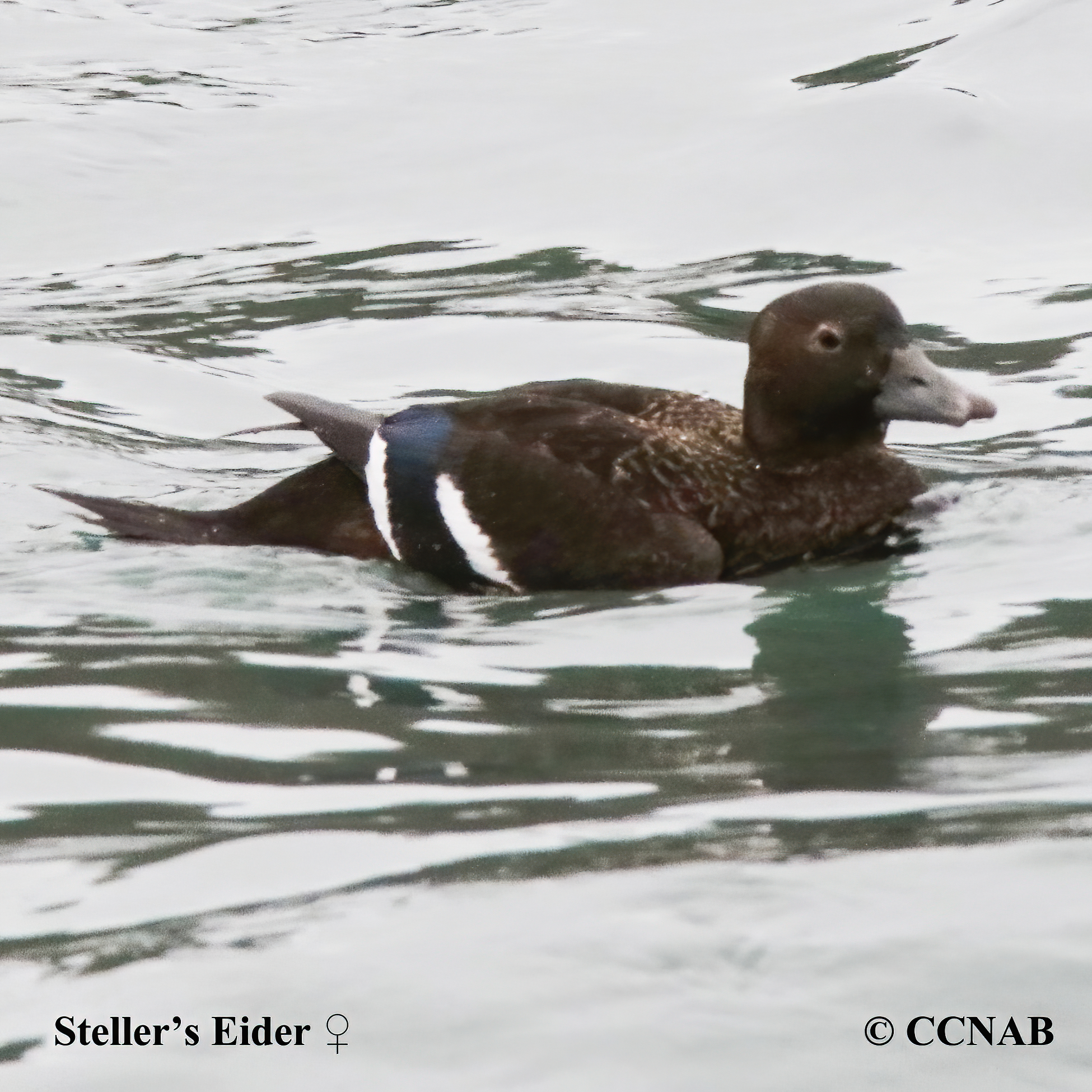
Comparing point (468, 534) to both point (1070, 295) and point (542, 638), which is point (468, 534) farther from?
point (1070, 295)

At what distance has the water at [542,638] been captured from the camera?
2.54m

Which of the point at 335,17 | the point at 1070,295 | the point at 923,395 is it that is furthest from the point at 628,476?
the point at 335,17

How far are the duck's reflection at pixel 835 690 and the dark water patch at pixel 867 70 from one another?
539 centimetres

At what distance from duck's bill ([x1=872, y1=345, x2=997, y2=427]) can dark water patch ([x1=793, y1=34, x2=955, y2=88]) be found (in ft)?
15.9

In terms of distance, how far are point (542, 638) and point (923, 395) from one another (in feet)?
4.36

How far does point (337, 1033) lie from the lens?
246 cm

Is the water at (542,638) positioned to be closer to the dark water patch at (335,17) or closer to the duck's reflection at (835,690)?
the duck's reflection at (835,690)

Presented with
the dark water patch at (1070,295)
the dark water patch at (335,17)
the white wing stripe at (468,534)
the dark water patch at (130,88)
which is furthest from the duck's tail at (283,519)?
the dark water patch at (335,17)

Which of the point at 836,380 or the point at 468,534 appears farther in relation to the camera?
the point at 836,380

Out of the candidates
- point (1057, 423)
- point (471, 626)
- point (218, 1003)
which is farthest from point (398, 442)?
point (218, 1003)

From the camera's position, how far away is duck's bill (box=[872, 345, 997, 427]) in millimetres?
5070

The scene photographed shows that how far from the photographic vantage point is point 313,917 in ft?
9.02

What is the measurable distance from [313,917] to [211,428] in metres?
4.33

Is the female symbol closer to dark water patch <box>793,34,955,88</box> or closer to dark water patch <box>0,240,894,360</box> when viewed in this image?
dark water patch <box>0,240,894,360</box>
